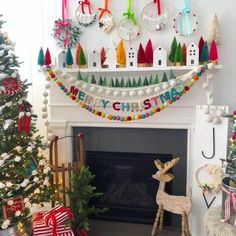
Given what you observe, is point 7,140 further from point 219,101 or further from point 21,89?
point 219,101

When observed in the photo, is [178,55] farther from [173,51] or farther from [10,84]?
[10,84]

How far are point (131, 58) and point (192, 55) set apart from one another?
0.47m

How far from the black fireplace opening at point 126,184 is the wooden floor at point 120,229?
0.05 metres

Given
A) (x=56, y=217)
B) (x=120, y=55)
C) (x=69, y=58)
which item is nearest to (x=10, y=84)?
(x=69, y=58)

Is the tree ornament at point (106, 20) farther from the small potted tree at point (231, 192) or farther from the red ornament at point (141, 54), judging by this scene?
the small potted tree at point (231, 192)

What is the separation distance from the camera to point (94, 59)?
236cm

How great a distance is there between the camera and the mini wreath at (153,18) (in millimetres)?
2275

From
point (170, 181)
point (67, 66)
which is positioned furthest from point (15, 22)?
point (170, 181)

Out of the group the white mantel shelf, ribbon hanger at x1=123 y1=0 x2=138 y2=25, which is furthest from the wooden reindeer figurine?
ribbon hanger at x1=123 y1=0 x2=138 y2=25

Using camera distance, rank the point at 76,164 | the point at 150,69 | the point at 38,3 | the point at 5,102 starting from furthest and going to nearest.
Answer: the point at 38,3
the point at 76,164
the point at 150,69
the point at 5,102

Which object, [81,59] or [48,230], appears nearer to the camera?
[48,230]

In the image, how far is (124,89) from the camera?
2332 mm

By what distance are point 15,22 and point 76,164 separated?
1.45 metres

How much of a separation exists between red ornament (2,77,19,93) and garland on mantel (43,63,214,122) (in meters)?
0.43
